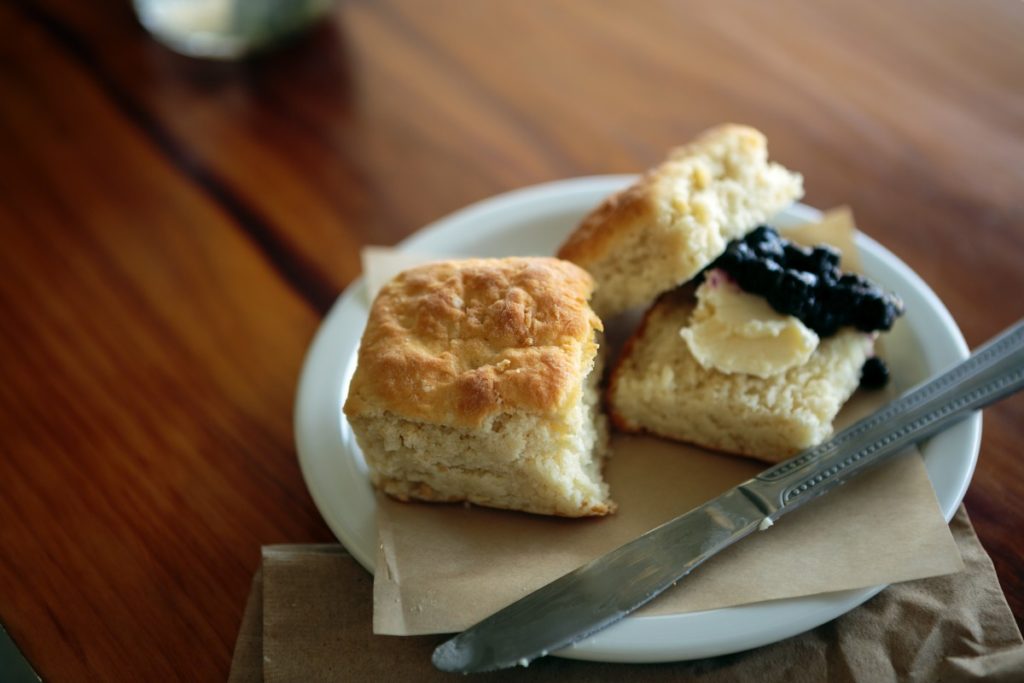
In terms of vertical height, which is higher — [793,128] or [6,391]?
[793,128]

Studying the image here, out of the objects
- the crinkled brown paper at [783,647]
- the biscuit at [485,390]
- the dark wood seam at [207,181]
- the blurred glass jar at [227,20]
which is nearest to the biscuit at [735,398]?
the biscuit at [485,390]

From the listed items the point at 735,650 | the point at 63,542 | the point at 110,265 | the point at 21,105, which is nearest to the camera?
the point at 735,650

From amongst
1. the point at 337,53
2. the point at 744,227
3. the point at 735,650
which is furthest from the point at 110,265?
the point at 735,650

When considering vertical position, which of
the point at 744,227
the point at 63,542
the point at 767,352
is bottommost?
the point at 63,542

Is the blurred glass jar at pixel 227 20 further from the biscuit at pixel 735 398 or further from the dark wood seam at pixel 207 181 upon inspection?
the biscuit at pixel 735 398

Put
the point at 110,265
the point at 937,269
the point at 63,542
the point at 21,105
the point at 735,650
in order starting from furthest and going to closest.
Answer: the point at 21,105
the point at 110,265
the point at 937,269
the point at 63,542
the point at 735,650

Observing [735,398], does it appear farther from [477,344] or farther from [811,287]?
[477,344]

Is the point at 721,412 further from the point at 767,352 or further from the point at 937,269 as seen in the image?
the point at 937,269

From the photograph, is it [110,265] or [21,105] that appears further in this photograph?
[21,105]
